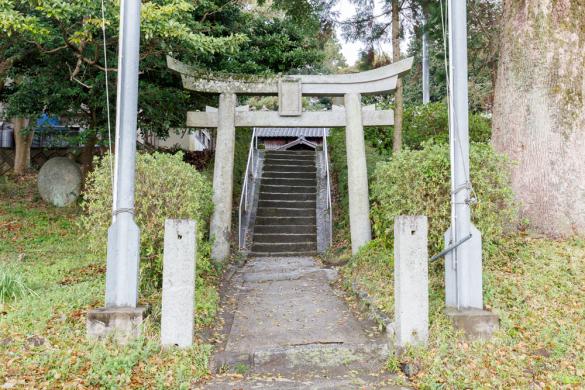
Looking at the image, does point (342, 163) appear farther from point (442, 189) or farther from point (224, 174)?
point (442, 189)

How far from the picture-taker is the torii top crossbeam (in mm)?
7980

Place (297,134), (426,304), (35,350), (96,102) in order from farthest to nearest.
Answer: (297,134), (96,102), (426,304), (35,350)

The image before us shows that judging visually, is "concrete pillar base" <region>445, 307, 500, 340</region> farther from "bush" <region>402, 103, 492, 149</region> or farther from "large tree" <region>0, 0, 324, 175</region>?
"bush" <region>402, 103, 492, 149</region>

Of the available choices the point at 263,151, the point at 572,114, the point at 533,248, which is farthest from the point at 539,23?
the point at 263,151

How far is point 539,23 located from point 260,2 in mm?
5441

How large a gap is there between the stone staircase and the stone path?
3.52 m

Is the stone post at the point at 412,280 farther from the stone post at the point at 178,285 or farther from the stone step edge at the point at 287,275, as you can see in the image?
the stone step edge at the point at 287,275

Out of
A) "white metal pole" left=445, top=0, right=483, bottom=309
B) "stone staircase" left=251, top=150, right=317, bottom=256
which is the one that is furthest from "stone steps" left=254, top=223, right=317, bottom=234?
"white metal pole" left=445, top=0, right=483, bottom=309

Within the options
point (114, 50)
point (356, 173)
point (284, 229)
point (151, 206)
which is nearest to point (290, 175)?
point (284, 229)

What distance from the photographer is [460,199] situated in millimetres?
4383

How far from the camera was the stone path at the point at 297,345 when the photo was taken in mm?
3752

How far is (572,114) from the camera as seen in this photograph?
6180mm

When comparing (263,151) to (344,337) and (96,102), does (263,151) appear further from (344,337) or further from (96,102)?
(344,337)

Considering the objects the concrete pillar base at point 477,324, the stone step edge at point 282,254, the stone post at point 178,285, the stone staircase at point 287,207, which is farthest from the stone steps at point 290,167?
the concrete pillar base at point 477,324
